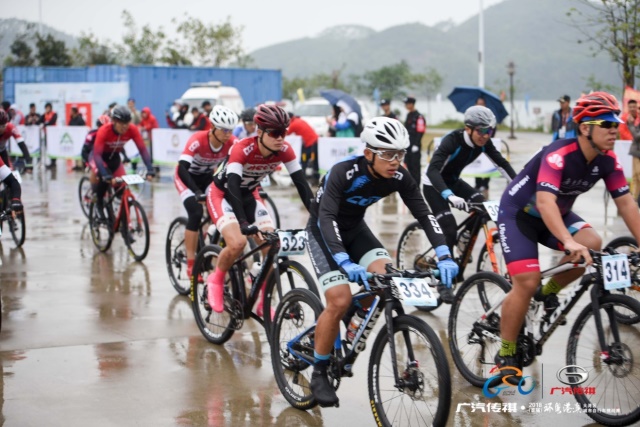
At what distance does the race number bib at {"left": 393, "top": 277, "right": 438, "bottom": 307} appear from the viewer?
17.9 feet

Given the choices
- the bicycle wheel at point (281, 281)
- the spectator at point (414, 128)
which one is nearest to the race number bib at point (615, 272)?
the bicycle wheel at point (281, 281)

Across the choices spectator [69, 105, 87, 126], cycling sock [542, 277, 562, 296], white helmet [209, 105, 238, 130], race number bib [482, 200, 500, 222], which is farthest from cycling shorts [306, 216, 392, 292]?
spectator [69, 105, 87, 126]

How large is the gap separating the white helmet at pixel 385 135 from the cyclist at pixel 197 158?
419 cm

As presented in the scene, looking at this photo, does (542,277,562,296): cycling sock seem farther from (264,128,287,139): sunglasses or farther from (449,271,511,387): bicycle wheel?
(264,128,287,139): sunglasses

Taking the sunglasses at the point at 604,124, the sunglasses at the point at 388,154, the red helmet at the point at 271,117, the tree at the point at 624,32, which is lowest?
the sunglasses at the point at 388,154

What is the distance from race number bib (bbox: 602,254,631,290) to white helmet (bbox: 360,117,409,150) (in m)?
1.52

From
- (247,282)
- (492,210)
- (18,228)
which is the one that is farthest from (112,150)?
(492,210)

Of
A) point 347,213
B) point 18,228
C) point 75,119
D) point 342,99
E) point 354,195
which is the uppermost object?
point 342,99

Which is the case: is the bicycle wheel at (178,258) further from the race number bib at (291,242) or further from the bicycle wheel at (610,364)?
the bicycle wheel at (610,364)

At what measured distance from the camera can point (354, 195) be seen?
628 centimetres

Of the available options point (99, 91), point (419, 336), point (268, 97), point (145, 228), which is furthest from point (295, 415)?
point (268, 97)

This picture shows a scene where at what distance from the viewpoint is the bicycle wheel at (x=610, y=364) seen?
5.93 m

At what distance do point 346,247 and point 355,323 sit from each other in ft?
2.14

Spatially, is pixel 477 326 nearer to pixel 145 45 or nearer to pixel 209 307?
pixel 209 307
